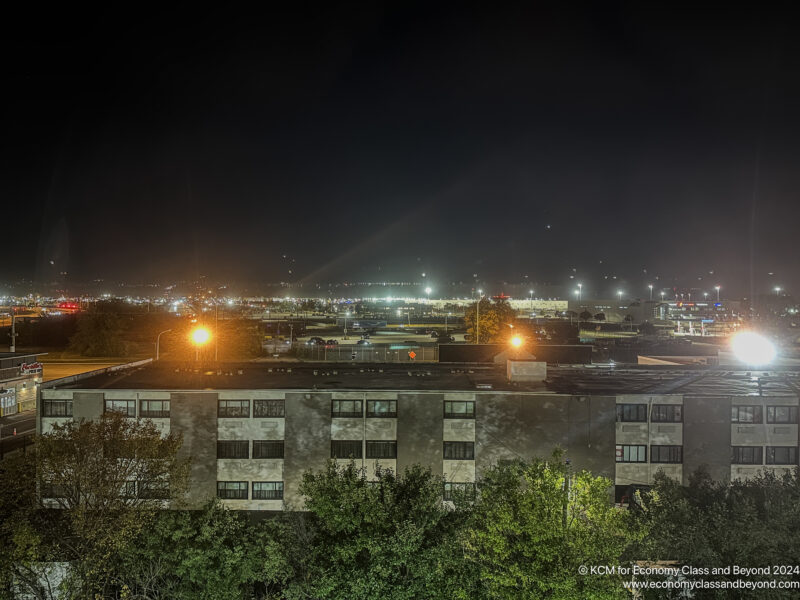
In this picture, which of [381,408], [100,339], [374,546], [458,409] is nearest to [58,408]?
[381,408]

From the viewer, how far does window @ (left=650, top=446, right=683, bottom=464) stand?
56.6ft

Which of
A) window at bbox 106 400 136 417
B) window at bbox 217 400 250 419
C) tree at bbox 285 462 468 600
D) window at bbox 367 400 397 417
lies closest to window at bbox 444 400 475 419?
window at bbox 367 400 397 417

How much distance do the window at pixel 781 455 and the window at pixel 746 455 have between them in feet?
1.00

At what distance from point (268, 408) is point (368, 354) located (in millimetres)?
14367

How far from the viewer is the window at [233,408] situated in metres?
17.5

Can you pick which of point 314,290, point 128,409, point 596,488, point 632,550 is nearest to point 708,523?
point 632,550

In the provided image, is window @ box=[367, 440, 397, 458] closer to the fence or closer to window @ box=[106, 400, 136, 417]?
window @ box=[106, 400, 136, 417]

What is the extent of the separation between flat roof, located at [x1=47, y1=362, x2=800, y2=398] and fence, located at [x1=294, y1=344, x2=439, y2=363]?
18.6 ft

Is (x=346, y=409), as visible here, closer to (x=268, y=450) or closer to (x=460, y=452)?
(x=268, y=450)

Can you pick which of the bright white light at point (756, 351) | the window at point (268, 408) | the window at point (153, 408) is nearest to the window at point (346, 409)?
the window at point (268, 408)

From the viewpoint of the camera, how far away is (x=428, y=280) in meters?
189

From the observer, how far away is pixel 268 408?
17609 millimetres

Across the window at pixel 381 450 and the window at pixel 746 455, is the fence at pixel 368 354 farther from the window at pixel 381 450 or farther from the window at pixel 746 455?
the window at pixel 746 455

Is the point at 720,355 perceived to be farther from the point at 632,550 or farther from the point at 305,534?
the point at 305,534
